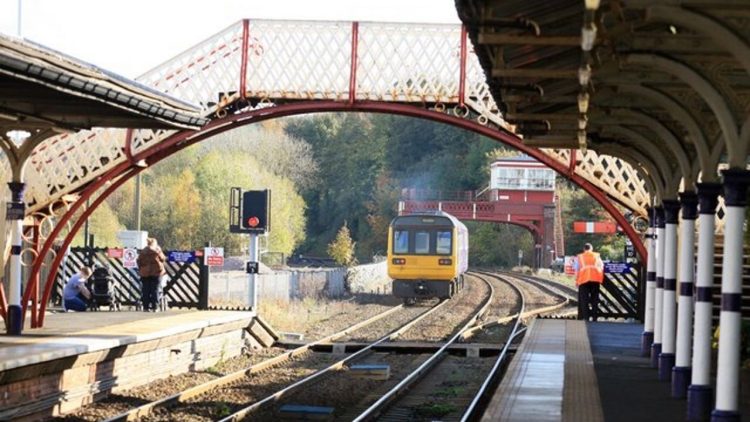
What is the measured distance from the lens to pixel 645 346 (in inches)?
658

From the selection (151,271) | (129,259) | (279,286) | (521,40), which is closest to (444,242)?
(279,286)

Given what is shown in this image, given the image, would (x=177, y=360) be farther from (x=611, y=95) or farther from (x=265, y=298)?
(x=265, y=298)

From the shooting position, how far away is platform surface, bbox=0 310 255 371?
40.1 feet

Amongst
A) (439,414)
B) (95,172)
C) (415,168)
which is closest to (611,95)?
(439,414)

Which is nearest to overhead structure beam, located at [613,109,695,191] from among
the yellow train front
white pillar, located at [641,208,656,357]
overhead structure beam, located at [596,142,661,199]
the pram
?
overhead structure beam, located at [596,142,661,199]

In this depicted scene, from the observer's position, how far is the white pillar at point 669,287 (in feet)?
42.8

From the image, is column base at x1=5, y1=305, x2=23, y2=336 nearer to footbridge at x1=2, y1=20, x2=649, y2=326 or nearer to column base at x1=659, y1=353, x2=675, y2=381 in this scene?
footbridge at x1=2, y1=20, x2=649, y2=326

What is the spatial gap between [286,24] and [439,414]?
757 cm

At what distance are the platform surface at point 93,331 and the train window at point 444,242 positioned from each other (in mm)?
14601

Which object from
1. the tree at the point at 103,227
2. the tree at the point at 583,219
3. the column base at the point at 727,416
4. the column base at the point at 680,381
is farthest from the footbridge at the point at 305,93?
the tree at the point at 103,227

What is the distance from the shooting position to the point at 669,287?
1302cm

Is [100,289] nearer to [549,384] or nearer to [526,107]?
[549,384]

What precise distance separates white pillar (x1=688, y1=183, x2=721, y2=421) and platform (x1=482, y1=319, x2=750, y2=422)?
0.40 m

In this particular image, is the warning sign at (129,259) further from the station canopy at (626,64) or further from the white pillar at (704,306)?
the white pillar at (704,306)
